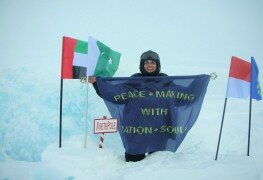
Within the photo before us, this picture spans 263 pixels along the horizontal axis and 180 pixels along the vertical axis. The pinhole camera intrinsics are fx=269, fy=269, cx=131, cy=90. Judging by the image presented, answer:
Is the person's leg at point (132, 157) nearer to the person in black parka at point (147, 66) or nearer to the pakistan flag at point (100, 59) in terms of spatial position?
the person in black parka at point (147, 66)

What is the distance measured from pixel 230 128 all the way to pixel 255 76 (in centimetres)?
228

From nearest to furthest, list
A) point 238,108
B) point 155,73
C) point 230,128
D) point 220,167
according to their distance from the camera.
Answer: point 220,167 < point 155,73 < point 230,128 < point 238,108

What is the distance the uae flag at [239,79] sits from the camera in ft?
14.7

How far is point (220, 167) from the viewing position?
3.75 meters

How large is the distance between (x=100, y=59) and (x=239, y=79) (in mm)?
2496

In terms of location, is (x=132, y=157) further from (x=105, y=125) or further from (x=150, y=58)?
(x=150, y=58)

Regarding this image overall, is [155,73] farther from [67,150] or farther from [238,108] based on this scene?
[238,108]

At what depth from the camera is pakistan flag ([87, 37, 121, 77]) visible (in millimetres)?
4859

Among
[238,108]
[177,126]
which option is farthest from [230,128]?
[177,126]

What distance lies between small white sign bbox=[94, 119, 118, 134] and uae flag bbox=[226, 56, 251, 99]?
1938 millimetres

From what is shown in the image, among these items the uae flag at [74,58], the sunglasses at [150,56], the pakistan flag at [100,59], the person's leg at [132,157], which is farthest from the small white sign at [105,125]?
the sunglasses at [150,56]

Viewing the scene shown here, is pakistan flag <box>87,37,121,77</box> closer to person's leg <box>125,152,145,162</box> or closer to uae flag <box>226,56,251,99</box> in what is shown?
person's leg <box>125,152,145,162</box>

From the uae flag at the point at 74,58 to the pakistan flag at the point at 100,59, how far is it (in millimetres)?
236

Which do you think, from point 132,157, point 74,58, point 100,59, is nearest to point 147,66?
point 100,59
